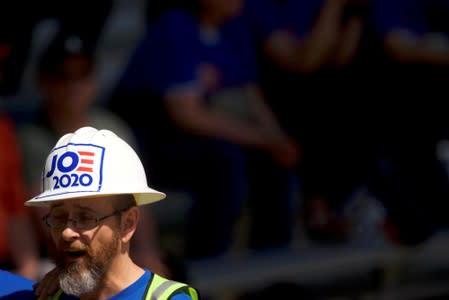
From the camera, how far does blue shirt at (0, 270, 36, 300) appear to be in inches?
134

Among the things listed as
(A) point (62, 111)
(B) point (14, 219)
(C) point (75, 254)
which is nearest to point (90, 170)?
(C) point (75, 254)

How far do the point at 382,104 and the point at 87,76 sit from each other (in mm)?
1853

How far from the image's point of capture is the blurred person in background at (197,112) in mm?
5562

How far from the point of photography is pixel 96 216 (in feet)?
10.2

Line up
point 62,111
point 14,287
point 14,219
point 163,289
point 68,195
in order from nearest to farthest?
point 68,195, point 163,289, point 14,287, point 14,219, point 62,111

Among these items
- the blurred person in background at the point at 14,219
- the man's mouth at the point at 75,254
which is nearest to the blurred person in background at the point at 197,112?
the blurred person in background at the point at 14,219

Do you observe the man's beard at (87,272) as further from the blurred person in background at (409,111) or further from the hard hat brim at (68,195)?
the blurred person in background at (409,111)

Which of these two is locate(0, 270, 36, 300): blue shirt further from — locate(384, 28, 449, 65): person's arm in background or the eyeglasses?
locate(384, 28, 449, 65): person's arm in background

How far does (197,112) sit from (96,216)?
2508mm

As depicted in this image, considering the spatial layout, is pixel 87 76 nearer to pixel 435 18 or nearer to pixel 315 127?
pixel 315 127

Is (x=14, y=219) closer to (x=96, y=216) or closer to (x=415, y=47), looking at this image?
(x=96, y=216)

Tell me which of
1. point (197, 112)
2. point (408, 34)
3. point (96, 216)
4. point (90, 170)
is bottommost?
point (408, 34)

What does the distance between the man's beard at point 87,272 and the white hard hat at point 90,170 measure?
0.45ft

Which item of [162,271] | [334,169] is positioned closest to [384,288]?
[334,169]
